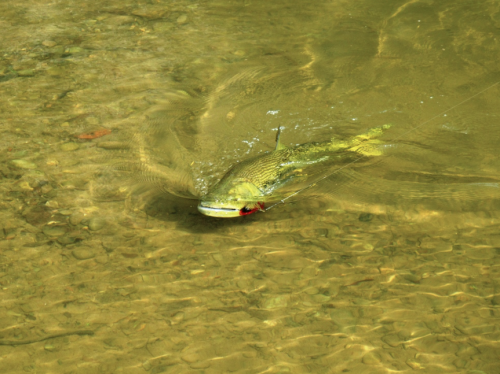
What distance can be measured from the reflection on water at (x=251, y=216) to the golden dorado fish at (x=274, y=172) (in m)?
0.19

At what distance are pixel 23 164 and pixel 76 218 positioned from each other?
119cm

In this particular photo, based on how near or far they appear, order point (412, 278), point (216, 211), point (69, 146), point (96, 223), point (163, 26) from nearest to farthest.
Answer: point (412, 278) < point (216, 211) < point (96, 223) < point (69, 146) < point (163, 26)

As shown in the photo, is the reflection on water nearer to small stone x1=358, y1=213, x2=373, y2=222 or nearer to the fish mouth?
small stone x1=358, y1=213, x2=373, y2=222

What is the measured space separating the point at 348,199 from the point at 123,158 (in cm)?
251

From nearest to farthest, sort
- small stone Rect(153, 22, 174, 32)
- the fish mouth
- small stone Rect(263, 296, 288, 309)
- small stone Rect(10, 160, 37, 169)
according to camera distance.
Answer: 1. small stone Rect(263, 296, 288, 309)
2. the fish mouth
3. small stone Rect(10, 160, 37, 169)
4. small stone Rect(153, 22, 174, 32)

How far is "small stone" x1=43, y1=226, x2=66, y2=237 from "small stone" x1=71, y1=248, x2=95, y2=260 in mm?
294

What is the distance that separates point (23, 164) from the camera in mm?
5418

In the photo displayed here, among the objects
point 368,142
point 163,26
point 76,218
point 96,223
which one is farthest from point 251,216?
point 163,26

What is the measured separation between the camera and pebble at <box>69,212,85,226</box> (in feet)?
15.4

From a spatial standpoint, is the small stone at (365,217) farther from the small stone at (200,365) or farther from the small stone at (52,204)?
the small stone at (52,204)

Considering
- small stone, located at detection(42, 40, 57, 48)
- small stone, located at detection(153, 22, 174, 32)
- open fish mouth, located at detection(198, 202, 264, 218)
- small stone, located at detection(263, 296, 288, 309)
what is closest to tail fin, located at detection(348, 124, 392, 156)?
open fish mouth, located at detection(198, 202, 264, 218)

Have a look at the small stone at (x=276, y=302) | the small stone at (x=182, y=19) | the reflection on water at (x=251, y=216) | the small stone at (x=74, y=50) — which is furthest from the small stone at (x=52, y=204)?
the small stone at (x=182, y=19)

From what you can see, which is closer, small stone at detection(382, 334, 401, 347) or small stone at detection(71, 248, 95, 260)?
small stone at detection(382, 334, 401, 347)

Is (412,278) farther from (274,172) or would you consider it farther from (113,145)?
(113,145)
